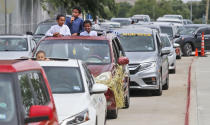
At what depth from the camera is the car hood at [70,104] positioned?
857 centimetres

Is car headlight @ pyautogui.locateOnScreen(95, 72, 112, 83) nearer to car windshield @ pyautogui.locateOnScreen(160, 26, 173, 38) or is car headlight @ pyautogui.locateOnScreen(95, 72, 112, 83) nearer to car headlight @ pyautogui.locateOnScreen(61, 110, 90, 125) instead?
car headlight @ pyautogui.locateOnScreen(61, 110, 90, 125)

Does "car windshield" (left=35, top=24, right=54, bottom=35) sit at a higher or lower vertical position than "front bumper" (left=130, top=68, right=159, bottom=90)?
higher

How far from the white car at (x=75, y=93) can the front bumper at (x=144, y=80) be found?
6.66 meters

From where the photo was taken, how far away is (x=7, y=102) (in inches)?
230

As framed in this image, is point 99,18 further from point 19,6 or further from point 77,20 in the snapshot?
point 77,20

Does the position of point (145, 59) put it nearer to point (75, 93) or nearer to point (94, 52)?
point (94, 52)

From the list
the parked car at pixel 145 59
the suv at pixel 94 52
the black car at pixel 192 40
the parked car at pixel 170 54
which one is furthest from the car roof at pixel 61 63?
the black car at pixel 192 40

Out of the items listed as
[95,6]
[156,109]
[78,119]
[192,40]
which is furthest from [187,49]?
[78,119]

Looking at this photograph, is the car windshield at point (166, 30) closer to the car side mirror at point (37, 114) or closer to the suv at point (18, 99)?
the suv at point (18, 99)

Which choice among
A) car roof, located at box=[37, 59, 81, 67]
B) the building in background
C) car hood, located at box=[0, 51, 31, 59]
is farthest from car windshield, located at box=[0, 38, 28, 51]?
car roof, located at box=[37, 59, 81, 67]

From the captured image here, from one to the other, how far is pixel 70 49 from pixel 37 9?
103 ft

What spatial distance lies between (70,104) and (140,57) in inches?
346

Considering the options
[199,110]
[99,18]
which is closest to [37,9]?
[99,18]

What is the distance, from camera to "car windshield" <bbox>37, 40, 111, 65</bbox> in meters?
13.5
